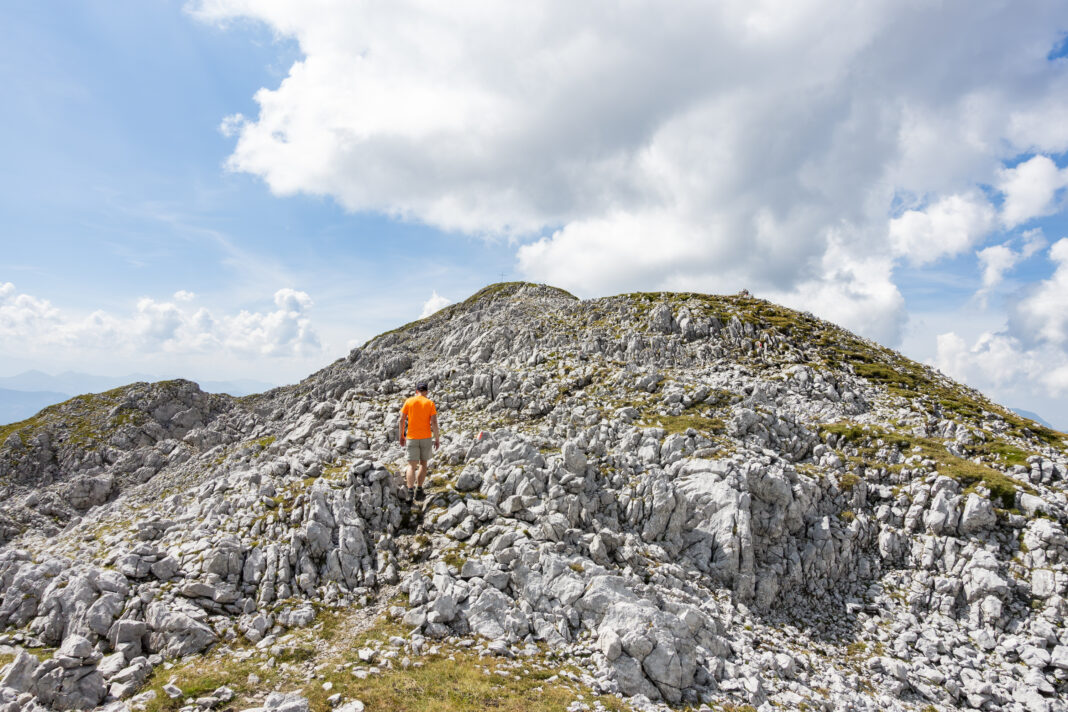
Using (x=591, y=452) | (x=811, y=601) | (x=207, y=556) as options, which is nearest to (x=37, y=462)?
(x=207, y=556)

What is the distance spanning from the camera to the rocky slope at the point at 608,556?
53.7 feet

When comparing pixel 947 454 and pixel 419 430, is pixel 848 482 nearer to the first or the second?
pixel 947 454

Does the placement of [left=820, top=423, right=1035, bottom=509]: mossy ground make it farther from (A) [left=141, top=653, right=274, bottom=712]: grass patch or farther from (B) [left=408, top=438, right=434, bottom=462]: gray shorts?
(A) [left=141, top=653, right=274, bottom=712]: grass patch

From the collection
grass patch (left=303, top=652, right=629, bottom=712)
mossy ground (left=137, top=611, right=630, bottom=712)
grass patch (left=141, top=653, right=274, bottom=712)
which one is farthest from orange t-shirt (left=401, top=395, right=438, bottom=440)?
grass patch (left=141, top=653, right=274, bottom=712)

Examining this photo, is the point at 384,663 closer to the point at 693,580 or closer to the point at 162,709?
the point at 162,709

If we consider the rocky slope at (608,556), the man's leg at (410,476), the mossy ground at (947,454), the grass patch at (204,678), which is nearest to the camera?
the grass patch at (204,678)

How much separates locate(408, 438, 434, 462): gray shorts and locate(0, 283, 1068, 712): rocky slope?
2191 mm

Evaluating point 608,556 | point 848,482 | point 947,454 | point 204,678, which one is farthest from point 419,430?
point 947,454

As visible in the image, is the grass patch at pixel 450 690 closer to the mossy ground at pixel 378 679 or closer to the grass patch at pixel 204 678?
the mossy ground at pixel 378 679

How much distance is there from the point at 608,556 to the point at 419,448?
11.5 metres

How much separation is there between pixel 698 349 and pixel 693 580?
29218 mm

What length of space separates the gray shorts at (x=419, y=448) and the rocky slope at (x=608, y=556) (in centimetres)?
219

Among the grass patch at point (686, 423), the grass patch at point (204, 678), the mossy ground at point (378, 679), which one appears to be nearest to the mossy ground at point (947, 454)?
the grass patch at point (686, 423)

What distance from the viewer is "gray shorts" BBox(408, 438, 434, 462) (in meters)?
24.7
